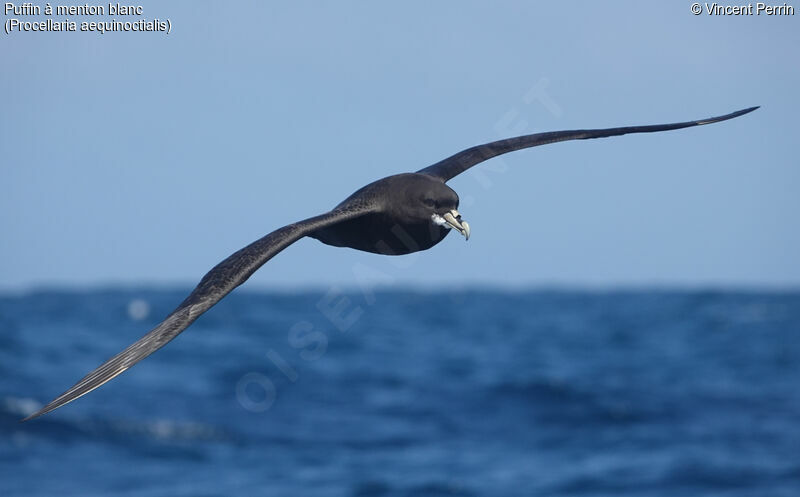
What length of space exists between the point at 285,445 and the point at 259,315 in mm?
61142

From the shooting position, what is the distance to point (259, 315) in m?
101

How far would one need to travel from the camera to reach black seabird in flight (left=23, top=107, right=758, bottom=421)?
9.67 meters

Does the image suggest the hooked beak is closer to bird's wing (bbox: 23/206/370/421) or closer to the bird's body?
the bird's body

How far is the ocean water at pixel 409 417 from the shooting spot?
113 ft

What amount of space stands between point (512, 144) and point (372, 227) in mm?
2434

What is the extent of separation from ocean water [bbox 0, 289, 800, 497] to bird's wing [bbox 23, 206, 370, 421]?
28.7 ft

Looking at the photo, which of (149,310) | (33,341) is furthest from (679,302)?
(33,341)

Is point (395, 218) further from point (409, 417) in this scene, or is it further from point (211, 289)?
point (409, 417)

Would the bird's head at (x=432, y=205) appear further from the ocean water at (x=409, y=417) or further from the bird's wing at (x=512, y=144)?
the ocean water at (x=409, y=417)

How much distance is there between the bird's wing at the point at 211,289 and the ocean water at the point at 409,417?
28.7 feet

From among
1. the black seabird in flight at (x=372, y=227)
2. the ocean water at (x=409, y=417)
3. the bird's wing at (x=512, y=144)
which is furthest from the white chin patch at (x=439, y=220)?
the ocean water at (x=409, y=417)

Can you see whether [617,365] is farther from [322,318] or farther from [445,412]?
[322,318]

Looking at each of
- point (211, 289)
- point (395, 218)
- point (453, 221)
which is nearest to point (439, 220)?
point (453, 221)

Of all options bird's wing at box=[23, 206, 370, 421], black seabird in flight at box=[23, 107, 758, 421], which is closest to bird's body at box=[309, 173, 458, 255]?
black seabird in flight at box=[23, 107, 758, 421]
